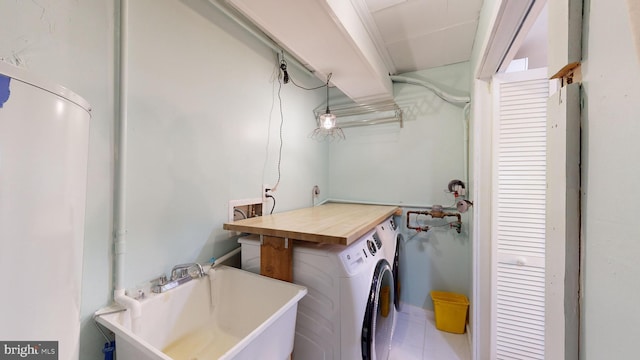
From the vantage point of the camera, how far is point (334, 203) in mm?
2725

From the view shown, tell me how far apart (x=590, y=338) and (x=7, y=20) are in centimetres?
172

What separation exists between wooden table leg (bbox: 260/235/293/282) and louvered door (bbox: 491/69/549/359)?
1326mm

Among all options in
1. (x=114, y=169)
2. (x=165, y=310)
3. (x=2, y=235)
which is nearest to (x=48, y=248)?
(x=2, y=235)

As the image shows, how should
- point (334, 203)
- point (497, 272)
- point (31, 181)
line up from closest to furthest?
1. point (31, 181)
2. point (497, 272)
3. point (334, 203)

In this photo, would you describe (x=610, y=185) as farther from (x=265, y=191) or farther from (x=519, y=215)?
(x=265, y=191)

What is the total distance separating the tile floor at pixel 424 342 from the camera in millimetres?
1702

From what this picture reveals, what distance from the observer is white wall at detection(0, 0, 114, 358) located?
0.78m

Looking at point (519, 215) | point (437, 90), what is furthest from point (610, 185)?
point (437, 90)

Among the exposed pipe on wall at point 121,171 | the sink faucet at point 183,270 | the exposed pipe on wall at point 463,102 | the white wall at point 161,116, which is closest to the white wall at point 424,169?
the exposed pipe on wall at point 463,102

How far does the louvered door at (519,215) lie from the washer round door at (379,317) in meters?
0.67

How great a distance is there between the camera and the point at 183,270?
1.21m

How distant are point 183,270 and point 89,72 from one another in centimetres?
100

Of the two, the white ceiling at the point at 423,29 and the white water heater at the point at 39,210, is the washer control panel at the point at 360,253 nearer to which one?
the white water heater at the point at 39,210

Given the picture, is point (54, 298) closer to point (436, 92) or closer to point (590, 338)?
point (590, 338)
